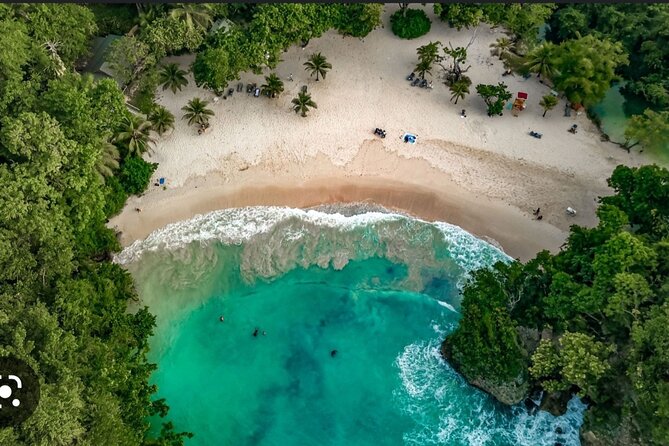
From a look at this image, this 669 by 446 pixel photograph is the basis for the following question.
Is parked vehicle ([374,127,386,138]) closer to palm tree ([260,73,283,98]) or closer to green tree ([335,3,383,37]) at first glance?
palm tree ([260,73,283,98])

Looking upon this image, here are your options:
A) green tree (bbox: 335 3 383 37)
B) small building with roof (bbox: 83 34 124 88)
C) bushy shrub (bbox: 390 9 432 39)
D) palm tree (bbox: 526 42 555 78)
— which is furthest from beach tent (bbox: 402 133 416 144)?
small building with roof (bbox: 83 34 124 88)

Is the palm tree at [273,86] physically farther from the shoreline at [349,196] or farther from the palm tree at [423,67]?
the palm tree at [423,67]

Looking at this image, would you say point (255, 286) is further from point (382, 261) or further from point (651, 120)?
point (651, 120)

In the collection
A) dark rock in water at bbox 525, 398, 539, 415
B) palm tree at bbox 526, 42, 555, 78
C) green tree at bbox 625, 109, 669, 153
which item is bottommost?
dark rock in water at bbox 525, 398, 539, 415

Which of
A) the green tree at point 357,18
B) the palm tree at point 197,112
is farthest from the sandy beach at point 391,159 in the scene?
the green tree at point 357,18

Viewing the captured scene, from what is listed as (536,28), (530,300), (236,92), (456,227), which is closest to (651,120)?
(536,28)
